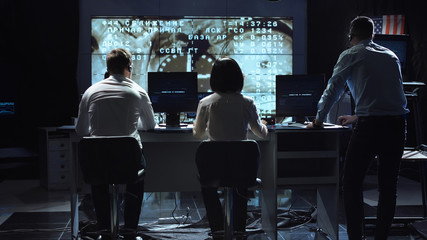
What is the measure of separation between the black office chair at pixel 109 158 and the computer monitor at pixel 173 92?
1026 mm

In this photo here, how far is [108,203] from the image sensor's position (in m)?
2.97

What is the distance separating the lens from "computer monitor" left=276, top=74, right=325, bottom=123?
3.44 metres

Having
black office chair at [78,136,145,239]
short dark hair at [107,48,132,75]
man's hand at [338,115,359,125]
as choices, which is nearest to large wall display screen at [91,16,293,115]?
man's hand at [338,115,359,125]

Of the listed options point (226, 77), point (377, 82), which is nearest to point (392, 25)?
point (377, 82)

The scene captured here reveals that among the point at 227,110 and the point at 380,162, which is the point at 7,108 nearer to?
the point at 227,110

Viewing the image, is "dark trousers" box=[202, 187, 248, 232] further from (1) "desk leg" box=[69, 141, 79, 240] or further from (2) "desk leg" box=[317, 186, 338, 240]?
(1) "desk leg" box=[69, 141, 79, 240]

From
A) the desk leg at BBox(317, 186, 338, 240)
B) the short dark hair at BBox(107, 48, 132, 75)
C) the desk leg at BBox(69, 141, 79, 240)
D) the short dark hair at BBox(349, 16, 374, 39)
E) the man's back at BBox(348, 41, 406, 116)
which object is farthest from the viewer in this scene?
the desk leg at BBox(317, 186, 338, 240)

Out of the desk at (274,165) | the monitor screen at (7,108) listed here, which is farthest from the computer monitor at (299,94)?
the monitor screen at (7,108)

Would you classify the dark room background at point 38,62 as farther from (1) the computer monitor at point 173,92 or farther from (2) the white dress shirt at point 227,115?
(2) the white dress shirt at point 227,115

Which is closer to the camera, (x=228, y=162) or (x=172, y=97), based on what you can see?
(x=228, y=162)

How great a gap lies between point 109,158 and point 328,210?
1833mm

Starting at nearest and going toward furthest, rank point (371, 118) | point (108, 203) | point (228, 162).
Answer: point (228, 162) < point (371, 118) < point (108, 203)

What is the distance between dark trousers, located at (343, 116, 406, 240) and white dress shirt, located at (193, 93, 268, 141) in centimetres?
66

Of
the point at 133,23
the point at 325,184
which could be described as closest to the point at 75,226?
the point at 325,184
